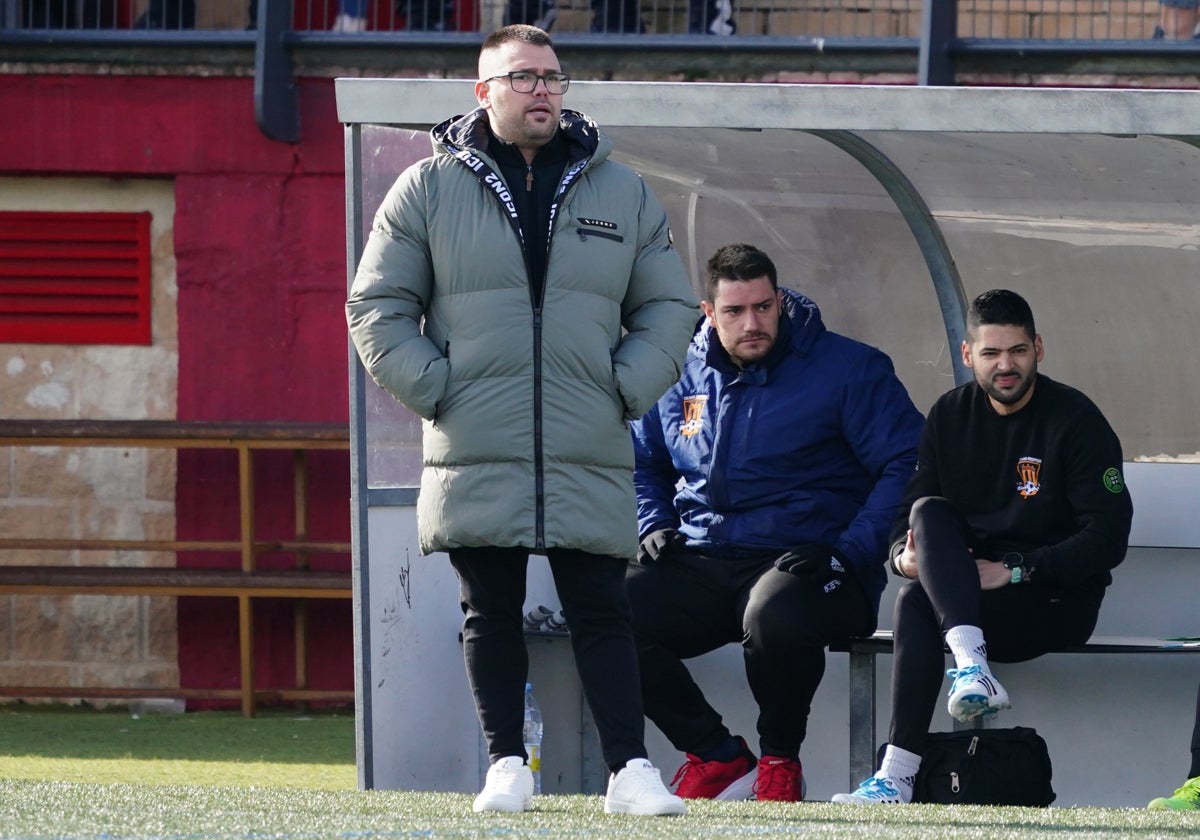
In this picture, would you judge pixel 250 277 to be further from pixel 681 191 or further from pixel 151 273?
pixel 681 191

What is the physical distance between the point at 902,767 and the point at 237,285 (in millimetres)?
5193

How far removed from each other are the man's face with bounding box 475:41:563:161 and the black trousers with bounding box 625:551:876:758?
1.40 meters

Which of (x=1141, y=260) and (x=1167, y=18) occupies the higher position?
(x=1167, y=18)

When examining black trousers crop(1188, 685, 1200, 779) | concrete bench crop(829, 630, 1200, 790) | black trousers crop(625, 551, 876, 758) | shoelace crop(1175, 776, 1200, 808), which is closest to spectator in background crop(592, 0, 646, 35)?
black trousers crop(625, 551, 876, 758)

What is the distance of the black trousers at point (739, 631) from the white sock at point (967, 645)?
0.38 meters

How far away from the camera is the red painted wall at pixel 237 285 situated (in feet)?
31.6

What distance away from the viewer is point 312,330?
9633 mm

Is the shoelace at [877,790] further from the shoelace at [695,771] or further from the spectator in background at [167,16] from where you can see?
the spectator in background at [167,16]

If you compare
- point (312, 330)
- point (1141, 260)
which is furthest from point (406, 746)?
point (312, 330)

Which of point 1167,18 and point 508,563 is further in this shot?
point 1167,18

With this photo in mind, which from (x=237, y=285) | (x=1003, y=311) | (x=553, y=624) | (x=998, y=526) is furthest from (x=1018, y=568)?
(x=237, y=285)

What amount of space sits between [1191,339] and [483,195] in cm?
275

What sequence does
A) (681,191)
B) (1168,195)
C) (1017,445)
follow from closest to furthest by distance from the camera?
(1017,445)
(1168,195)
(681,191)

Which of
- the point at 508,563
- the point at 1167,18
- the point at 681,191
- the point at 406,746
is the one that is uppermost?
the point at 1167,18
